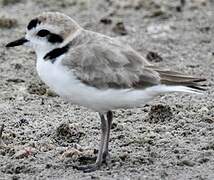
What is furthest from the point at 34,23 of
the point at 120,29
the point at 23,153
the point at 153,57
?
the point at 120,29

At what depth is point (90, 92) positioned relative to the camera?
5.95 meters

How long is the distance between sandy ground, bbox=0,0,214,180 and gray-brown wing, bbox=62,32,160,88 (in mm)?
685

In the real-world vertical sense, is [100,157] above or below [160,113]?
below

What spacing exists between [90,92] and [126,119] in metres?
1.53

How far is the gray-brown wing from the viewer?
5.99m

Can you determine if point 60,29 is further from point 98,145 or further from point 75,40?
point 98,145

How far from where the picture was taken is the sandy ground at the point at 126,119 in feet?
20.1

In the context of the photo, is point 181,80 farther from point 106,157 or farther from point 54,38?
point 54,38

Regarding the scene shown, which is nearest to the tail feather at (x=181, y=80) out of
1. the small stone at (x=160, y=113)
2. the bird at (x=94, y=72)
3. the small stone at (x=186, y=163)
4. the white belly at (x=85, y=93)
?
the bird at (x=94, y=72)

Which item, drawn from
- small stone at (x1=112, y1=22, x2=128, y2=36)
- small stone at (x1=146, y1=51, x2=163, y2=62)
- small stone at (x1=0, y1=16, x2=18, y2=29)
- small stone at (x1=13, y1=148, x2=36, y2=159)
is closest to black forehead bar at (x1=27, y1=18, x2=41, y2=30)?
small stone at (x1=13, y1=148, x2=36, y2=159)

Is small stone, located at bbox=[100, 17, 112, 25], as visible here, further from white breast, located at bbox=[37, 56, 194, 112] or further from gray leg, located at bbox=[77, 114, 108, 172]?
white breast, located at bbox=[37, 56, 194, 112]

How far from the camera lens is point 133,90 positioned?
6012 mm

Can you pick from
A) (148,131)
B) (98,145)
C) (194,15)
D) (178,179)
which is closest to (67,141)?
(98,145)

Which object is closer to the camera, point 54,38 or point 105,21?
point 54,38
